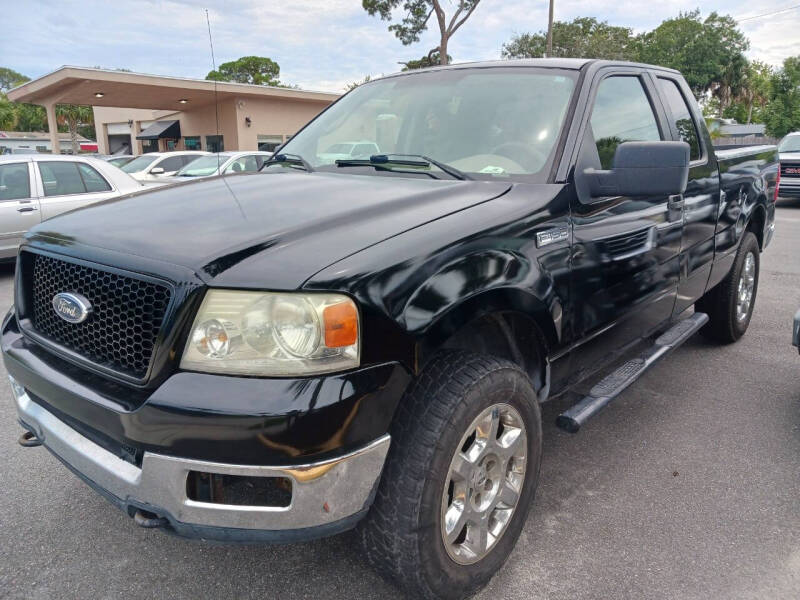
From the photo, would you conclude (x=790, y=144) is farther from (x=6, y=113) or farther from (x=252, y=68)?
(x=6, y=113)

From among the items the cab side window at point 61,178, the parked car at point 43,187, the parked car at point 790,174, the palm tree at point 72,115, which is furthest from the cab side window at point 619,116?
the palm tree at point 72,115

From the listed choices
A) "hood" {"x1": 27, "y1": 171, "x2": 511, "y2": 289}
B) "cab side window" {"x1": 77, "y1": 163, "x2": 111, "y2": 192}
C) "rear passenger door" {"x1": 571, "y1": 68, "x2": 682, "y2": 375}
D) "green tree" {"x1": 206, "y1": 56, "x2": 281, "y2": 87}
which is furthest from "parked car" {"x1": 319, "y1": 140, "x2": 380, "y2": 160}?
"green tree" {"x1": 206, "y1": 56, "x2": 281, "y2": 87}

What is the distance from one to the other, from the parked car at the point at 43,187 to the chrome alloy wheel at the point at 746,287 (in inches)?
263

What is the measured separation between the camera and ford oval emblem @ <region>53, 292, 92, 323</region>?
1.93 m

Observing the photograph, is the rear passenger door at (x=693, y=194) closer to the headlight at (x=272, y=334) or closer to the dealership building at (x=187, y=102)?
the headlight at (x=272, y=334)

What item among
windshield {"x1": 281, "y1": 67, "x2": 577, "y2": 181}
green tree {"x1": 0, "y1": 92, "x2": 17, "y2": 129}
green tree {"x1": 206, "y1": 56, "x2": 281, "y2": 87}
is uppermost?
green tree {"x1": 206, "y1": 56, "x2": 281, "y2": 87}

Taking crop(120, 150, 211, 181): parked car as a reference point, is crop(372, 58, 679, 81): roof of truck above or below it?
above

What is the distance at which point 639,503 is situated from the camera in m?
2.70

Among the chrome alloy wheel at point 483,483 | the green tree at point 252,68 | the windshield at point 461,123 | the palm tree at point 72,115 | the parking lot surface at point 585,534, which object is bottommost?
the parking lot surface at point 585,534

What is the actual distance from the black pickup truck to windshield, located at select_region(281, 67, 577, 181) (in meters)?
0.02

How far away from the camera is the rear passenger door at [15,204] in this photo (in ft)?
23.9

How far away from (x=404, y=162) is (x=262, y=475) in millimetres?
1572

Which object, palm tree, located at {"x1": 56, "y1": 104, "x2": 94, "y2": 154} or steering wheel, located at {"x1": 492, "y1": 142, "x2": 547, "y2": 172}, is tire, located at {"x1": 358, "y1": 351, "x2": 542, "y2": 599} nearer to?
steering wheel, located at {"x1": 492, "y1": 142, "x2": 547, "y2": 172}

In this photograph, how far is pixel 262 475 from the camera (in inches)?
63.1
